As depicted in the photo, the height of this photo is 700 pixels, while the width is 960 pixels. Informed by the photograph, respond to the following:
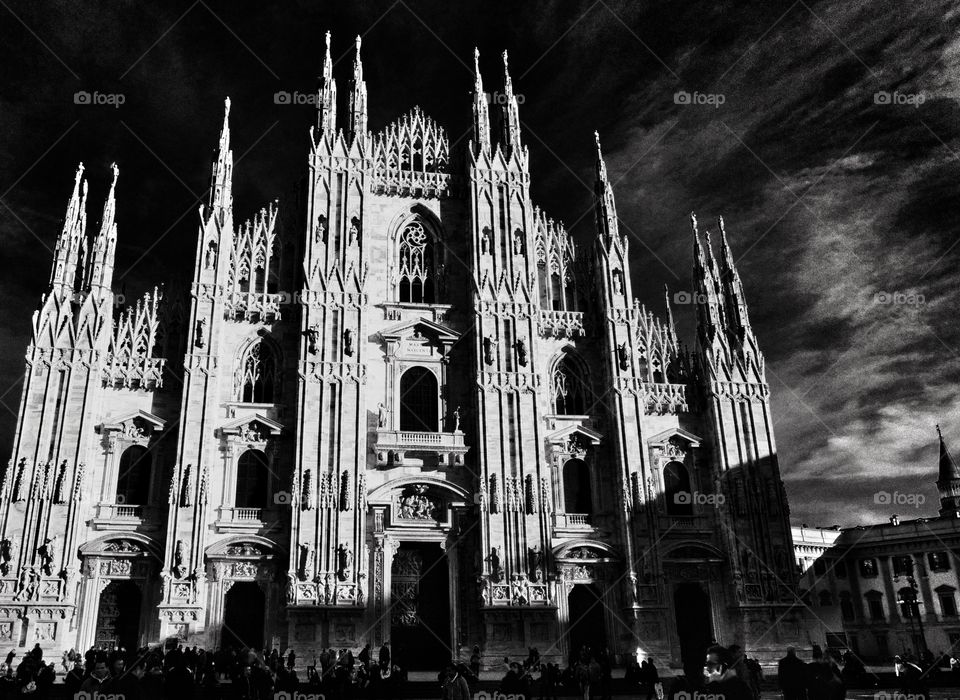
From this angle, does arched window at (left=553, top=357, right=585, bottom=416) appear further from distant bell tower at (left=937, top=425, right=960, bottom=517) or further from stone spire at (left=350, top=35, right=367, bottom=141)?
distant bell tower at (left=937, top=425, right=960, bottom=517)

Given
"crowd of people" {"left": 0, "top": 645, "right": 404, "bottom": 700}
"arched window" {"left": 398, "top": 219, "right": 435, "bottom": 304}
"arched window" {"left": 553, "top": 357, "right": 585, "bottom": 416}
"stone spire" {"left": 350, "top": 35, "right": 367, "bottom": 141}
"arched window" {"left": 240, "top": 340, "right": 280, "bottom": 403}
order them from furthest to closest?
"stone spire" {"left": 350, "top": 35, "right": 367, "bottom": 141}, "arched window" {"left": 398, "top": 219, "right": 435, "bottom": 304}, "arched window" {"left": 553, "top": 357, "right": 585, "bottom": 416}, "arched window" {"left": 240, "top": 340, "right": 280, "bottom": 403}, "crowd of people" {"left": 0, "top": 645, "right": 404, "bottom": 700}

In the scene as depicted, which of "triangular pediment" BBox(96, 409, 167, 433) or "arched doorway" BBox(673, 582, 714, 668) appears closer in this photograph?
"triangular pediment" BBox(96, 409, 167, 433)

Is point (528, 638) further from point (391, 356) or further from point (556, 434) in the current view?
point (391, 356)

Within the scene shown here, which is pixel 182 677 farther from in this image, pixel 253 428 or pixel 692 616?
pixel 692 616

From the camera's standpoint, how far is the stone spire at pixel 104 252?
3328 cm

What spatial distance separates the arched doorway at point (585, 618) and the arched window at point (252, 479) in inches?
501

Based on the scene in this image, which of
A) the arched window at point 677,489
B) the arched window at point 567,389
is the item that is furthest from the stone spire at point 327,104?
the arched window at point 677,489

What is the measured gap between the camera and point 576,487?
35.3 metres

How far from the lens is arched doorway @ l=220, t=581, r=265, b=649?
30.3 m

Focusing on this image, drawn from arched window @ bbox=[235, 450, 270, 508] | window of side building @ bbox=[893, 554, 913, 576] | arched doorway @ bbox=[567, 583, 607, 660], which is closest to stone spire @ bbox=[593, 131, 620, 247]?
arched doorway @ bbox=[567, 583, 607, 660]

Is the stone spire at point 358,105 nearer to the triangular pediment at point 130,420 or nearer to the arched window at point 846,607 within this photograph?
the triangular pediment at point 130,420

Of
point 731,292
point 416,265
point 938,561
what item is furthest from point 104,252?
point 938,561

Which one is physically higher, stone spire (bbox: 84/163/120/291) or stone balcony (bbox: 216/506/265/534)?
stone spire (bbox: 84/163/120/291)

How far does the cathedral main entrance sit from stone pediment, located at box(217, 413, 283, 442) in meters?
6.87
